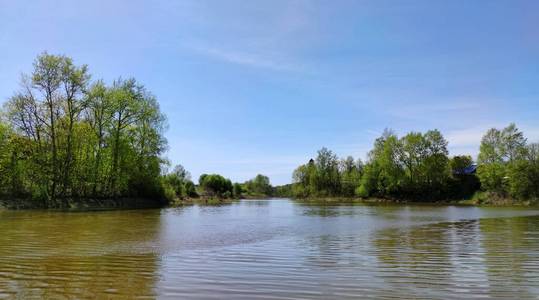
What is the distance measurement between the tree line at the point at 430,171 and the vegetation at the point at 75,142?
Answer: 62050mm

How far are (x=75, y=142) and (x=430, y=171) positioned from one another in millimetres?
79715

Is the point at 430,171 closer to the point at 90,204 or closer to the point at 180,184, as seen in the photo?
the point at 180,184

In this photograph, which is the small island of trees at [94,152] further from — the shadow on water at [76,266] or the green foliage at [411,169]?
the shadow on water at [76,266]

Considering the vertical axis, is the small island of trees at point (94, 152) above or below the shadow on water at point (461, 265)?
above

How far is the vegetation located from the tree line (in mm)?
62050

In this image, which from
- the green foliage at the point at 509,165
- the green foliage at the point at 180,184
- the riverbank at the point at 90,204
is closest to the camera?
the riverbank at the point at 90,204

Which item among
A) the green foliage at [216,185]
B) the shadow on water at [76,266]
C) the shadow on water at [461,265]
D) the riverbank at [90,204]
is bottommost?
the shadow on water at [461,265]

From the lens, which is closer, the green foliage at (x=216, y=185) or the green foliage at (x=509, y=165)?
the green foliage at (x=509, y=165)

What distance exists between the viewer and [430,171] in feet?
330

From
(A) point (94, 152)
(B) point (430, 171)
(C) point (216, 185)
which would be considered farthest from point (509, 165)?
(C) point (216, 185)

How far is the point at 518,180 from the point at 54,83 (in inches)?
2817

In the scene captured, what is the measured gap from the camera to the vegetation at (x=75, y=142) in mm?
44906

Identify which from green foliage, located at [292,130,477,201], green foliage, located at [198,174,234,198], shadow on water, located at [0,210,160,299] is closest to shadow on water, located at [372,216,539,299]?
shadow on water, located at [0,210,160,299]

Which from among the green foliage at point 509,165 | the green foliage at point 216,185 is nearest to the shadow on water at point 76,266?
the green foliage at point 509,165
